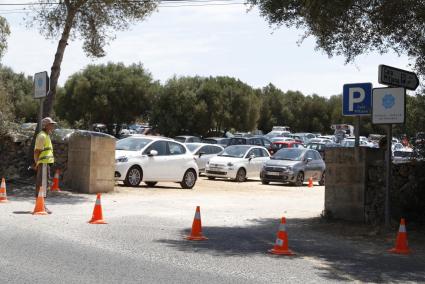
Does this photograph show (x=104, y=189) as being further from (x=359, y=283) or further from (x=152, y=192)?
(x=359, y=283)

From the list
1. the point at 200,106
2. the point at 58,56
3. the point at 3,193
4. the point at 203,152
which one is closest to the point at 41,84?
the point at 3,193

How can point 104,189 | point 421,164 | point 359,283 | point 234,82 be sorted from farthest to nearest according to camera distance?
point 234,82 → point 104,189 → point 421,164 → point 359,283

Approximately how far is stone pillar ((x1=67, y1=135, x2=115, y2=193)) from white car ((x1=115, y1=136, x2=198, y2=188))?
1.63 meters

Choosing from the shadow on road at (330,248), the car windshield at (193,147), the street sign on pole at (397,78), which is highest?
the street sign on pole at (397,78)

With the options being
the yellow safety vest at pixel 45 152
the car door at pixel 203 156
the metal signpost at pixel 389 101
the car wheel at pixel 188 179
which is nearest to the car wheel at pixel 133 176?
the car wheel at pixel 188 179

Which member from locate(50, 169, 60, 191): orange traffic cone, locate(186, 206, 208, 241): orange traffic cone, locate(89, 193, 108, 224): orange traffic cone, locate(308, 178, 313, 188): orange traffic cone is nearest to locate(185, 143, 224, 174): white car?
locate(308, 178, 313, 188): orange traffic cone

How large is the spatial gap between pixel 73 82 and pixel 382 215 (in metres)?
42.2

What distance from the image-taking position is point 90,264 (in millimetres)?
7531

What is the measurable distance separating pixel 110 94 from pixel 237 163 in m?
26.1

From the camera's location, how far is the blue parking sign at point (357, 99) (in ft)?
38.6

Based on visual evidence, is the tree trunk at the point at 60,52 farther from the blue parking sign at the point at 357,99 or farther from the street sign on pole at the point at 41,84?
the blue parking sign at the point at 357,99

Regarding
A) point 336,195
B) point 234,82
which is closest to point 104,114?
point 234,82

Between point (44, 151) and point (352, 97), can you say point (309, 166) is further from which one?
point (44, 151)

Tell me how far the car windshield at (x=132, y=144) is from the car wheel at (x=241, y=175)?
646 centimetres
